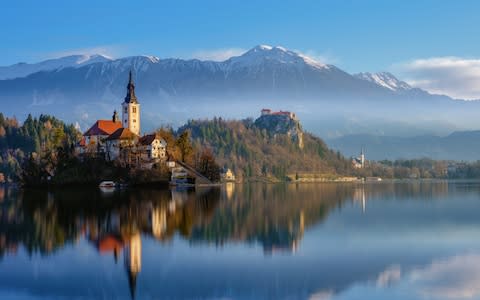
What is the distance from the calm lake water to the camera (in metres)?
24.9

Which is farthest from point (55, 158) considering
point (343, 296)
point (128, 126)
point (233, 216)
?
point (343, 296)

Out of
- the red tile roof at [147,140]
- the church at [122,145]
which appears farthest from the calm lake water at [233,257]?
the red tile roof at [147,140]

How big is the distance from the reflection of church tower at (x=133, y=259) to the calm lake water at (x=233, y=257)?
6 cm

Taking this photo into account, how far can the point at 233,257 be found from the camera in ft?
107

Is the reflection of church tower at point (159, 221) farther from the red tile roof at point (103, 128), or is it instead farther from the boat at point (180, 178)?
the red tile roof at point (103, 128)

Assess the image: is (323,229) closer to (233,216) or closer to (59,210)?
(233,216)

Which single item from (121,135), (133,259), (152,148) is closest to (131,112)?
(121,135)

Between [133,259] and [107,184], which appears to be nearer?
[133,259]

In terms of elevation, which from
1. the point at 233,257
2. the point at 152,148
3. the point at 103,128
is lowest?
the point at 233,257

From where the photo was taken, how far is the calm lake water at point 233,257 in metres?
24.9

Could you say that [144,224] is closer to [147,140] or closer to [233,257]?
[233,257]

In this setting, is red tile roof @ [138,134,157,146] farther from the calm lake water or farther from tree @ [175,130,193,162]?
the calm lake water

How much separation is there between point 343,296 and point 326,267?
5924 mm

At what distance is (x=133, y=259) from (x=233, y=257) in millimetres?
4927
